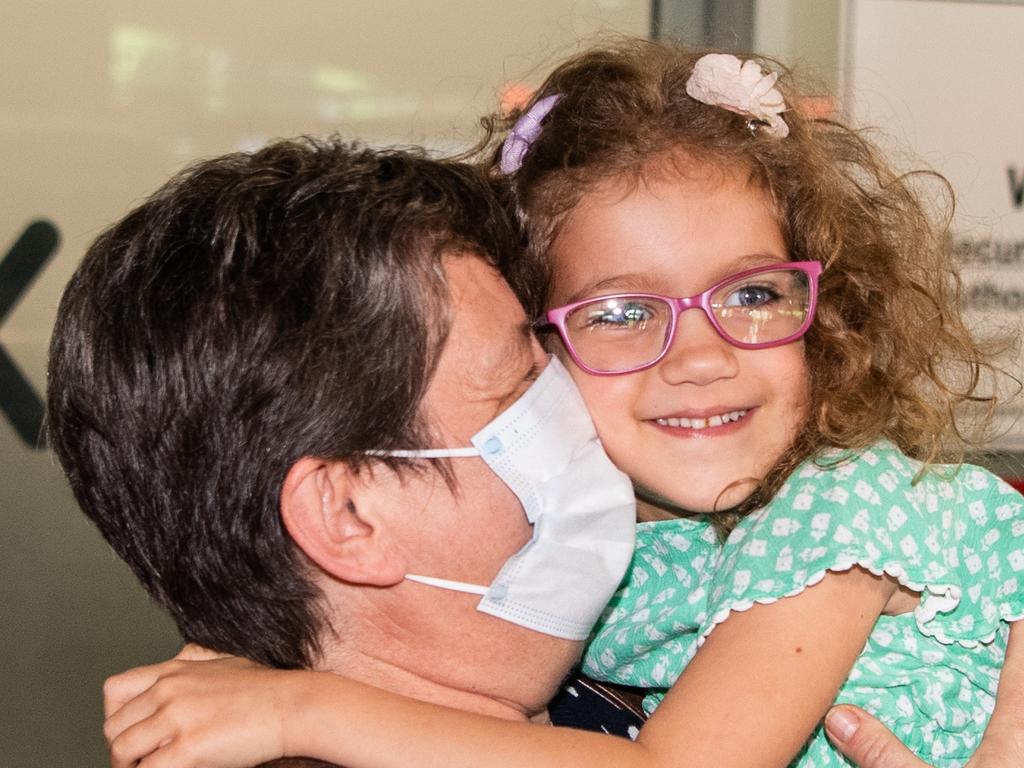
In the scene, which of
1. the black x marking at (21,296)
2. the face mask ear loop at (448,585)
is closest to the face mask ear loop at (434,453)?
the face mask ear loop at (448,585)

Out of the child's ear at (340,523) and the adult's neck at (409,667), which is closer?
the child's ear at (340,523)

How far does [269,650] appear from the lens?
5.64 ft

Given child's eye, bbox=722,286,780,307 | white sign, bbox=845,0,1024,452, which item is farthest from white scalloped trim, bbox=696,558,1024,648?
white sign, bbox=845,0,1024,452

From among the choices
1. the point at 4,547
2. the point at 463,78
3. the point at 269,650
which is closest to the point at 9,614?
the point at 4,547

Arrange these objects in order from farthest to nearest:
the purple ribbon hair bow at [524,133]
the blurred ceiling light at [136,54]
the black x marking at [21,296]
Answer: the blurred ceiling light at [136,54], the black x marking at [21,296], the purple ribbon hair bow at [524,133]

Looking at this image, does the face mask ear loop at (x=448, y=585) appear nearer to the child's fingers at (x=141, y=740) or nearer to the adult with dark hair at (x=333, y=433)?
the adult with dark hair at (x=333, y=433)

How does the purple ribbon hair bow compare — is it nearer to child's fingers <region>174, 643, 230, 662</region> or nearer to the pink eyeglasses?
the pink eyeglasses

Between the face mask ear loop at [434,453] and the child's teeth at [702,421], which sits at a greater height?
the face mask ear loop at [434,453]

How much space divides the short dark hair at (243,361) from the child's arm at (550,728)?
0.49 ft

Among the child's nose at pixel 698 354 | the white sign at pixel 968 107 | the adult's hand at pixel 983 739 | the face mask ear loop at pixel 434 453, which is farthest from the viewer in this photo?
the white sign at pixel 968 107

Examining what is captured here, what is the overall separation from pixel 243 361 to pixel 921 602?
1.01m

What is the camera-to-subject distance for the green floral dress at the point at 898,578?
1772 mm

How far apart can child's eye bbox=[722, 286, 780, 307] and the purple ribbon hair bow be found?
1.56 ft

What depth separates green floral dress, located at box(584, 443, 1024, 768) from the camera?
5.82ft
